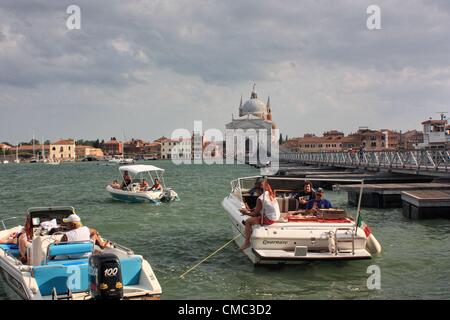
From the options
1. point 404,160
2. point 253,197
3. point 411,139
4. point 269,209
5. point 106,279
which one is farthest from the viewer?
point 411,139

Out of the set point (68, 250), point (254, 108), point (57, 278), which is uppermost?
point (254, 108)

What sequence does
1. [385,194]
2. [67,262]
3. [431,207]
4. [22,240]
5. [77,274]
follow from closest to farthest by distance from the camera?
[77,274]
[67,262]
[22,240]
[431,207]
[385,194]

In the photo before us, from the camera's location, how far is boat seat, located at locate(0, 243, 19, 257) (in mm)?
11266

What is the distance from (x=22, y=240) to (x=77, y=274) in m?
2.86

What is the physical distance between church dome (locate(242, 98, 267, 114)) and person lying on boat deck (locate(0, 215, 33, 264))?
537ft

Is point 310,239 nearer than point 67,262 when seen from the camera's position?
No

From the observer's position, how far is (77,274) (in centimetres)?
848

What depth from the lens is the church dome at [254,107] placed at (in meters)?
175

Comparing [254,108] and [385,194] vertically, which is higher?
[254,108]

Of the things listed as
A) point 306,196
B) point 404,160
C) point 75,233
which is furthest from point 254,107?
point 75,233

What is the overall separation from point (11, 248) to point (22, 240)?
1.21 metres

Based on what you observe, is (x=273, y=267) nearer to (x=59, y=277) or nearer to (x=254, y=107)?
(x=59, y=277)

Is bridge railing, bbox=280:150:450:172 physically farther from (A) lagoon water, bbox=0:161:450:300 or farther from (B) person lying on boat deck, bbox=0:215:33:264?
(B) person lying on boat deck, bbox=0:215:33:264
